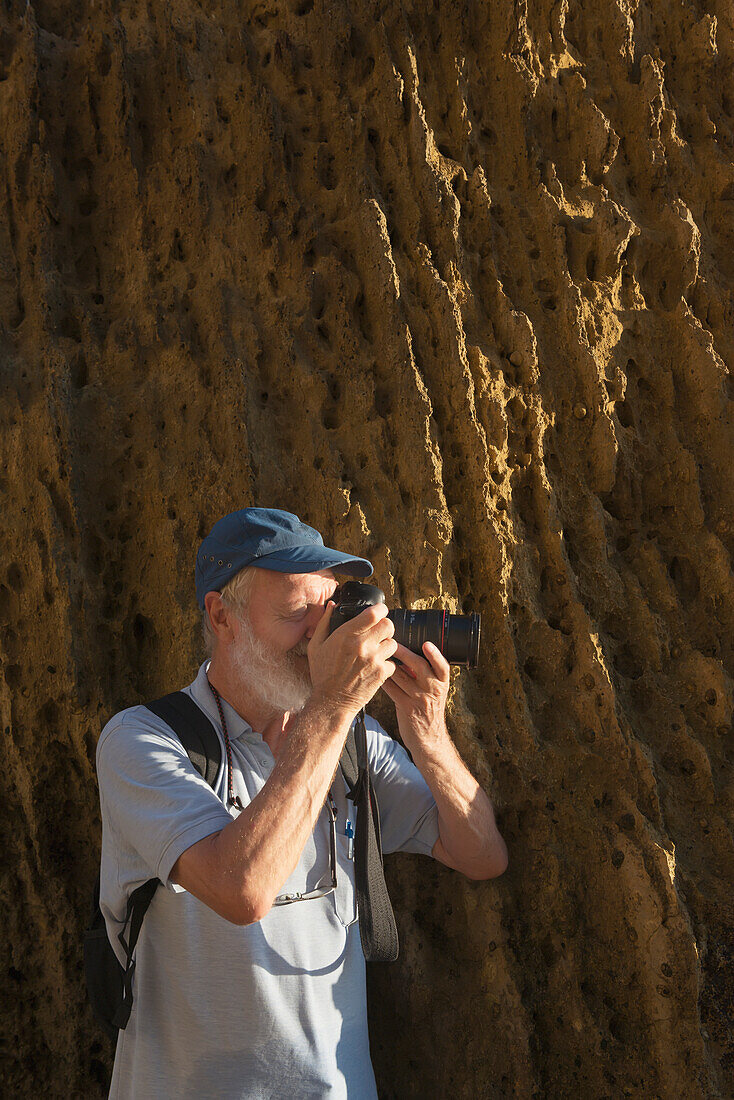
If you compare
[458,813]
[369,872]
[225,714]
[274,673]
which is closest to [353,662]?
[274,673]

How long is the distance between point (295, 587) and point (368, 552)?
0.65 m

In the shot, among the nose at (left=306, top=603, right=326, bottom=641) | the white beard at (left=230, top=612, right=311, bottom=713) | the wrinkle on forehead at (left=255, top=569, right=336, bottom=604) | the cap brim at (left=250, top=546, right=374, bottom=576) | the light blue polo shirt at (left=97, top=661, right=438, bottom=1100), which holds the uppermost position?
the cap brim at (left=250, top=546, right=374, bottom=576)

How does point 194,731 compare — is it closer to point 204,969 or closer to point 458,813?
point 204,969

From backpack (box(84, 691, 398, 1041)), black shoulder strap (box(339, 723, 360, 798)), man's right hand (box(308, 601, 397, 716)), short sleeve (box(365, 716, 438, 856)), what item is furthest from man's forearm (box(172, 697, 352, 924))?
short sleeve (box(365, 716, 438, 856))

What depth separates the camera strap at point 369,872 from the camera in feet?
6.88

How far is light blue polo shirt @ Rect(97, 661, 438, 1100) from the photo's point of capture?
1857mm

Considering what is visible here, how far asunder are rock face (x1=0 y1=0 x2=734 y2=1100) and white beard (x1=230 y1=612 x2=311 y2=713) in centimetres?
69

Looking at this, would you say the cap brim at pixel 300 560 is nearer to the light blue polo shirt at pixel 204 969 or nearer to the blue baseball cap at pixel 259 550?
the blue baseball cap at pixel 259 550

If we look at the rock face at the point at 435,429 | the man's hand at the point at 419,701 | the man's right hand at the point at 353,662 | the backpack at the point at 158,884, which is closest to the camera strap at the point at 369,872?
the backpack at the point at 158,884

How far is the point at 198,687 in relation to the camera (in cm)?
221

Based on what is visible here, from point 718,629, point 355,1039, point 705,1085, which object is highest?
point 718,629

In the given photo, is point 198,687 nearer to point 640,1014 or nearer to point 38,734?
point 38,734

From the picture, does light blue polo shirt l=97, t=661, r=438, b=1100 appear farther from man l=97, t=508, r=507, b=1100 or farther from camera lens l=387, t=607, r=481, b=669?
camera lens l=387, t=607, r=481, b=669

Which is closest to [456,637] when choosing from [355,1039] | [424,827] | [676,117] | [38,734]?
[424,827]
